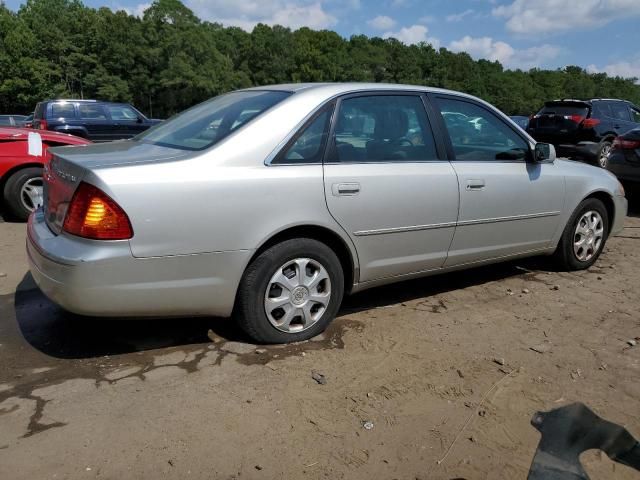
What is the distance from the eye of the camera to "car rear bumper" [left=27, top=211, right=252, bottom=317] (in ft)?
9.23

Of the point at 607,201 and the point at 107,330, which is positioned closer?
the point at 107,330

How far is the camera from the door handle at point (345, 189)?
3387 millimetres

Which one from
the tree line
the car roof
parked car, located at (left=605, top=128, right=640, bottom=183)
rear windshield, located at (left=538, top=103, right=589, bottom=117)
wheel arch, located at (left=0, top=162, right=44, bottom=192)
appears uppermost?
the tree line

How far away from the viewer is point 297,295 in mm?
3406

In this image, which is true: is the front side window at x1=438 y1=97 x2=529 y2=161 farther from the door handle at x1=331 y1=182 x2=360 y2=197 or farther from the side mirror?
the door handle at x1=331 y1=182 x2=360 y2=197

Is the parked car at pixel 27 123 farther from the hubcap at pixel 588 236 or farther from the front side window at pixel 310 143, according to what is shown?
the hubcap at pixel 588 236

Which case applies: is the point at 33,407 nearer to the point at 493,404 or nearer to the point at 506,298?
A: the point at 493,404

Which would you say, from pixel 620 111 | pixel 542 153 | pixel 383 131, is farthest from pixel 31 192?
pixel 620 111

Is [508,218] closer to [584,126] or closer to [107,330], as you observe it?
[107,330]

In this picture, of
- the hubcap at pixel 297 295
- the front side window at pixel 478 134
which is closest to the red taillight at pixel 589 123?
the front side window at pixel 478 134

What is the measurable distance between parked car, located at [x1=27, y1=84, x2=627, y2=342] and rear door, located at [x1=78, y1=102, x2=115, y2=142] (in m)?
9.76

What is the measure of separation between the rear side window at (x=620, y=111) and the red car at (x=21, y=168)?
38.8ft

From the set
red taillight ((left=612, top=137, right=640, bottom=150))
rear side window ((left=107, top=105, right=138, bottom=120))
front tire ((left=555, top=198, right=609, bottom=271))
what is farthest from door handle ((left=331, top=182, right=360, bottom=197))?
rear side window ((left=107, top=105, right=138, bottom=120))

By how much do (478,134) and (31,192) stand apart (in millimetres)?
5136
